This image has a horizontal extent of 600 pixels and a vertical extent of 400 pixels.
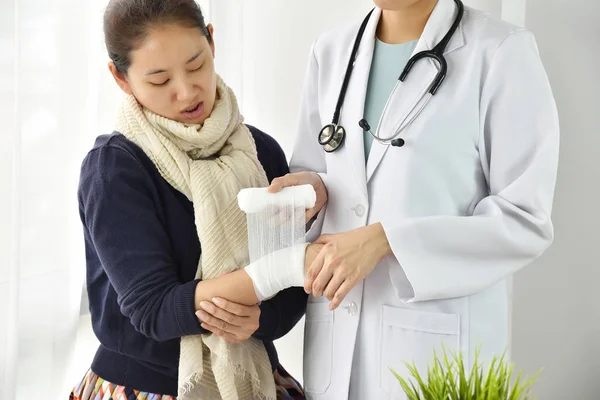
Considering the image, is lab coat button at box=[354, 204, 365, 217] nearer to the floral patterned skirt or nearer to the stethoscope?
the stethoscope

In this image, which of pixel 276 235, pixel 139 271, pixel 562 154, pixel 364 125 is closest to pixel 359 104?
pixel 364 125

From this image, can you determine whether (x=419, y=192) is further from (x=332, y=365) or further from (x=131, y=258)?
(x=131, y=258)

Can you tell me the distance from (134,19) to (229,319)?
0.65m

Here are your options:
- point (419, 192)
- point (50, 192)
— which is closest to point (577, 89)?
point (419, 192)

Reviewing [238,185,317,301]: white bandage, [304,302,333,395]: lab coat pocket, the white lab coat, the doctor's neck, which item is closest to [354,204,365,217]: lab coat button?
the white lab coat

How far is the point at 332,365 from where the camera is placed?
158 centimetres

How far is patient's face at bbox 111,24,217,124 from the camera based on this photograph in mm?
1524

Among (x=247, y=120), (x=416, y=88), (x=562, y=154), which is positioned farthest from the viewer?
(x=247, y=120)

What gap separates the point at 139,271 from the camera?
146 cm

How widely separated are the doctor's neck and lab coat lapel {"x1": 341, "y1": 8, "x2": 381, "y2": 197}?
1.3 inches

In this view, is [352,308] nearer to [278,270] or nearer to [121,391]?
[278,270]

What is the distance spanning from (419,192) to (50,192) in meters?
0.99

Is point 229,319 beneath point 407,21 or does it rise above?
beneath

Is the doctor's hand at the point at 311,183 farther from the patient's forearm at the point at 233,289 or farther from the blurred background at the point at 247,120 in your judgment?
the blurred background at the point at 247,120
